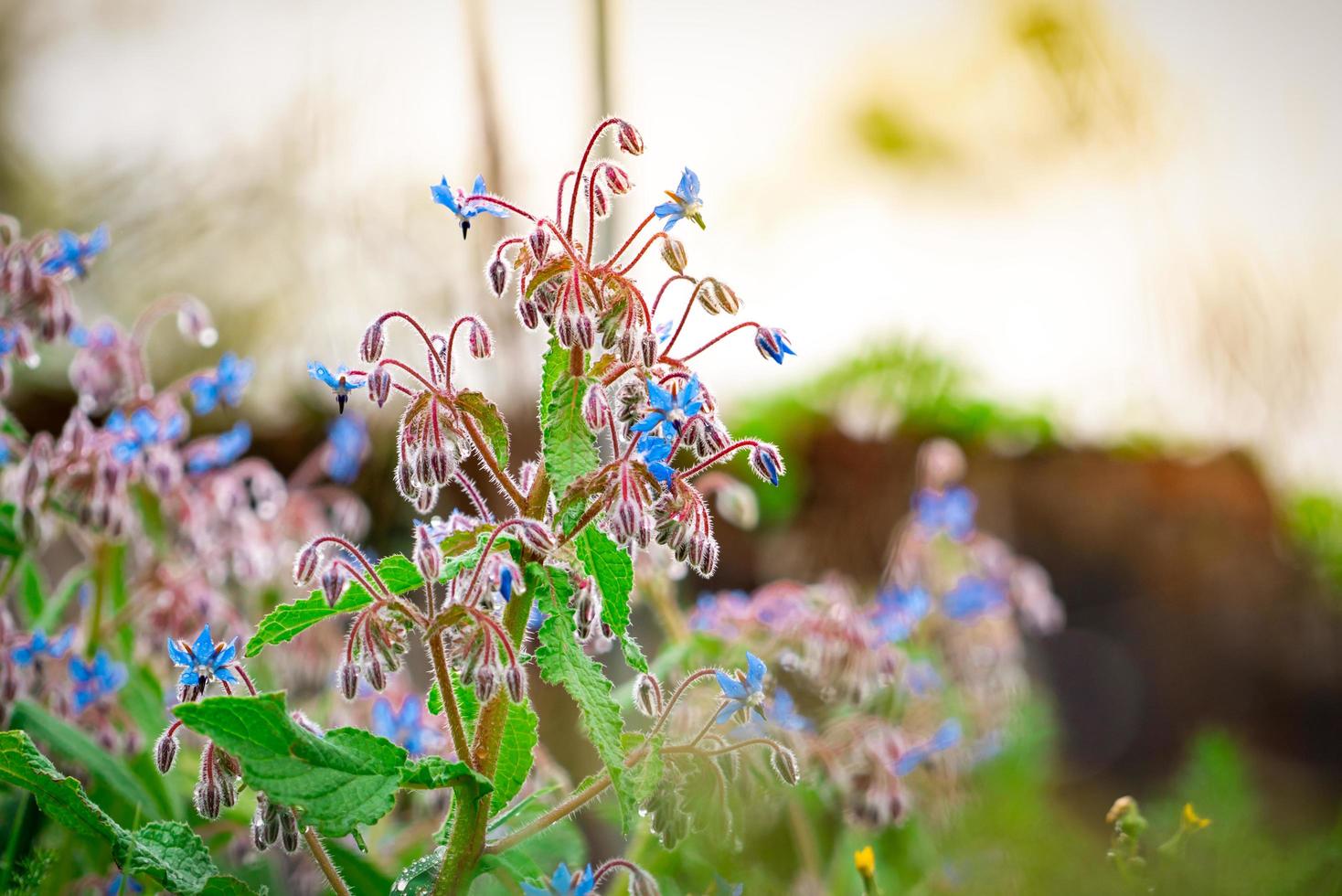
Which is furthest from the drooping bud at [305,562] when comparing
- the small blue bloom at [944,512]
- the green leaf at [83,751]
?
the small blue bloom at [944,512]

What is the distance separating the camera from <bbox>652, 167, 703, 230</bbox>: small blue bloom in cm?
117

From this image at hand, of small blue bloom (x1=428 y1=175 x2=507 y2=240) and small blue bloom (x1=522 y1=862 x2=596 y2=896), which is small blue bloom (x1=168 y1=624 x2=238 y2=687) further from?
small blue bloom (x1=428 y1=175 x2=507 y2=240)

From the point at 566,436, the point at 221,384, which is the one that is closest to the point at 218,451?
the point at 221,384

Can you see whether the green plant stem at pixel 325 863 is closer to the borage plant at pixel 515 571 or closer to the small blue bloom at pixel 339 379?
the borage plant at pixel 515 571

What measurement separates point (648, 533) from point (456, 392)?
27 cm

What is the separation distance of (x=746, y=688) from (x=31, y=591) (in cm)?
130

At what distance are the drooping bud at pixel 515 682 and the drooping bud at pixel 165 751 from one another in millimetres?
385

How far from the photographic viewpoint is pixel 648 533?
107 centimetres

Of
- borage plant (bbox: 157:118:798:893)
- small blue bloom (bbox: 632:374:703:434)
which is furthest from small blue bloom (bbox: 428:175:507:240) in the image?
small blue bloom (bbox: 632:374:703:434)

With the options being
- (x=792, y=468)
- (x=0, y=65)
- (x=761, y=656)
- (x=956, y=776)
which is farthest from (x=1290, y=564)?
(x=0, y=65)

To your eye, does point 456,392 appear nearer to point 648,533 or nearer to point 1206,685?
point 648,533

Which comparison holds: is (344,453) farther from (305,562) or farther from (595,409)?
(595,409)

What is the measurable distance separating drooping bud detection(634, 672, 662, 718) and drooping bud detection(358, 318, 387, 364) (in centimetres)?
47

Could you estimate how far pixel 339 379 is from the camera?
1.17 m
